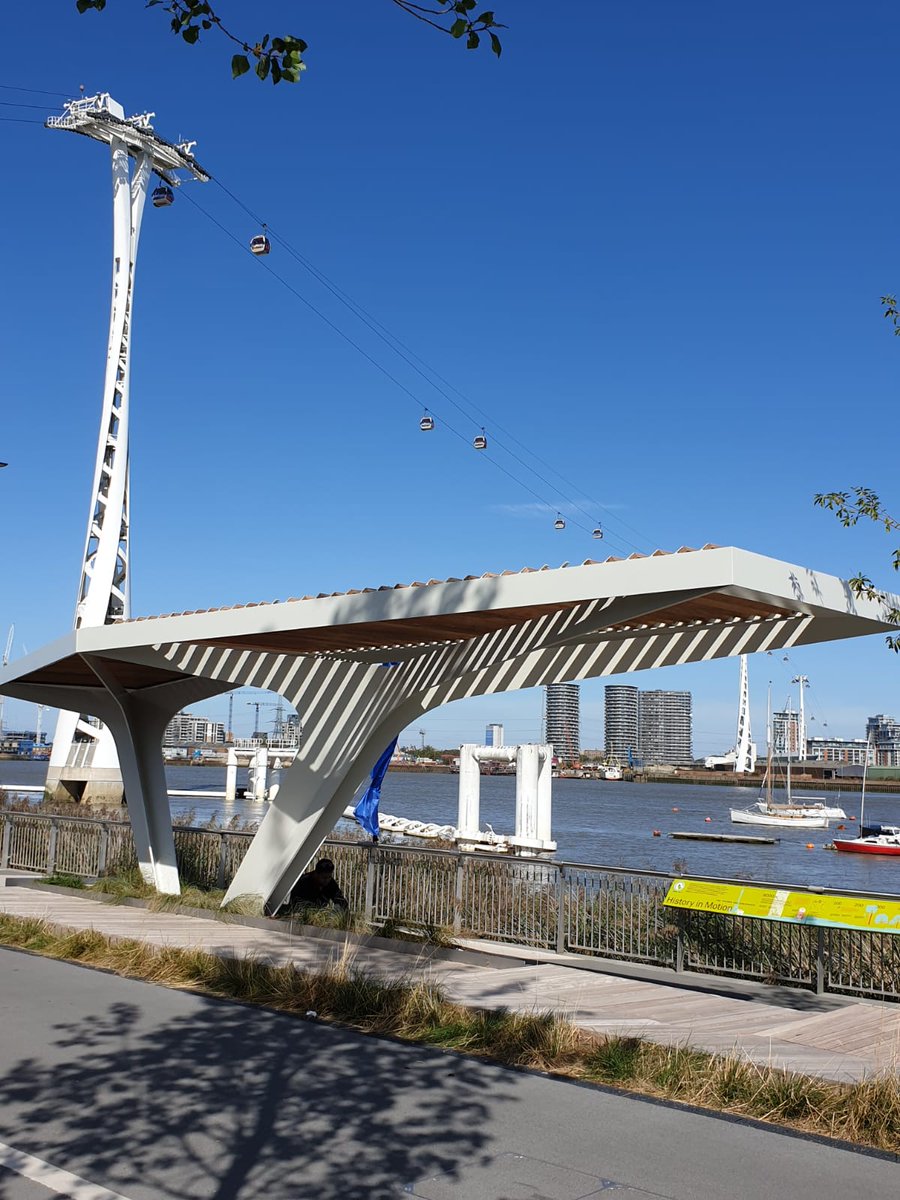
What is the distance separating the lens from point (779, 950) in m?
12.1

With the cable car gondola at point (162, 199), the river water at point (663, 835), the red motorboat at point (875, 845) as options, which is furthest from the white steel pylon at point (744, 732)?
the cable car gondola at point (162, 199)

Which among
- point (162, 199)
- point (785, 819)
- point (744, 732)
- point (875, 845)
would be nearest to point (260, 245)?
point (162, 199)

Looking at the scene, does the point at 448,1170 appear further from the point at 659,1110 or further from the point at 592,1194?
the point at 659,1110

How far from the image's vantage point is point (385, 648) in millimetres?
14023

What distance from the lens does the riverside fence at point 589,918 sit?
11445 millimetres

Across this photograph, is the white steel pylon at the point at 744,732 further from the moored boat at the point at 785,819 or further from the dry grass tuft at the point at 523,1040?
the dry grass tuft at the point at 523,1040

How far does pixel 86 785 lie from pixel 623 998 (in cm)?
4098

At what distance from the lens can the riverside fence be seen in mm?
11445

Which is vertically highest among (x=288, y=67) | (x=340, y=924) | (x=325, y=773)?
(x=288, y=67)

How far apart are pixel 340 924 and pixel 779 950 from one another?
511 cm

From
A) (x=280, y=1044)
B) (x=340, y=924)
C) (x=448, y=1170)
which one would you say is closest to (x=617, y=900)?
(x=340, y=924)

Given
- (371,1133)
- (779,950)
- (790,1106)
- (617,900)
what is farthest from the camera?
(617,900)

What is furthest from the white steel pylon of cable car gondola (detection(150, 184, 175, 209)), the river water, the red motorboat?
cable car gondola (detection(150, 184, 175, 209))

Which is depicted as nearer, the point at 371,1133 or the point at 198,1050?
the point at 371,1133
